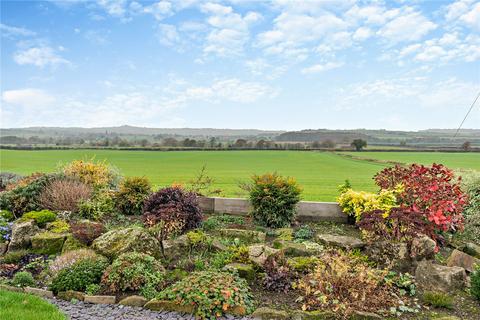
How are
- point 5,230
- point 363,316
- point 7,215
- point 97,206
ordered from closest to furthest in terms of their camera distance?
point 363,316, point 5,230, point 97,206, point 7,215

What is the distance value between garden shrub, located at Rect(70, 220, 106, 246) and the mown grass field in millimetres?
4753

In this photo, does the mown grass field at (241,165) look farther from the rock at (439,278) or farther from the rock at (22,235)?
the rock at (439,278)

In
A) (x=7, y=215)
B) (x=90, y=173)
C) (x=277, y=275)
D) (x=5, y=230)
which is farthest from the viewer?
(x=90, y=173)

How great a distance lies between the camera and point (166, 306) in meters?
4.14

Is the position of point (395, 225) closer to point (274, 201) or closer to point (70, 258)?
point (274, 201)

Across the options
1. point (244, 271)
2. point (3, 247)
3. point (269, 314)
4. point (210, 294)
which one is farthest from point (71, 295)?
point (3, 247)

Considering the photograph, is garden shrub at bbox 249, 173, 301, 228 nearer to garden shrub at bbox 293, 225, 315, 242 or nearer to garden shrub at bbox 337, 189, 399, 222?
garden shrub at bbox 293, 225, 315, 242

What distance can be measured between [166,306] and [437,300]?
11.0 feet

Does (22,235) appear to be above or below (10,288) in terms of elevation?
above

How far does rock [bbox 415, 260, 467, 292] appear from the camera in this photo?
15.3 feet

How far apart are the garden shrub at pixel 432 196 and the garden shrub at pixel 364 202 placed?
Result: 23cm

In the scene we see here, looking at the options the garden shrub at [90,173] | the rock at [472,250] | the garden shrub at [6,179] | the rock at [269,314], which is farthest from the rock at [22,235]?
the rock at [472,250]

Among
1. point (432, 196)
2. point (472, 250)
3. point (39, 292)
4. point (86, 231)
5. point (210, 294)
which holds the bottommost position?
point (39, 292)

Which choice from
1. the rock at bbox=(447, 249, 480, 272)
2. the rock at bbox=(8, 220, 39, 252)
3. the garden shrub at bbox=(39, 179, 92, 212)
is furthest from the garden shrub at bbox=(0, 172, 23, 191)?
the rock at bbox=(447, 249, 480, 272)
